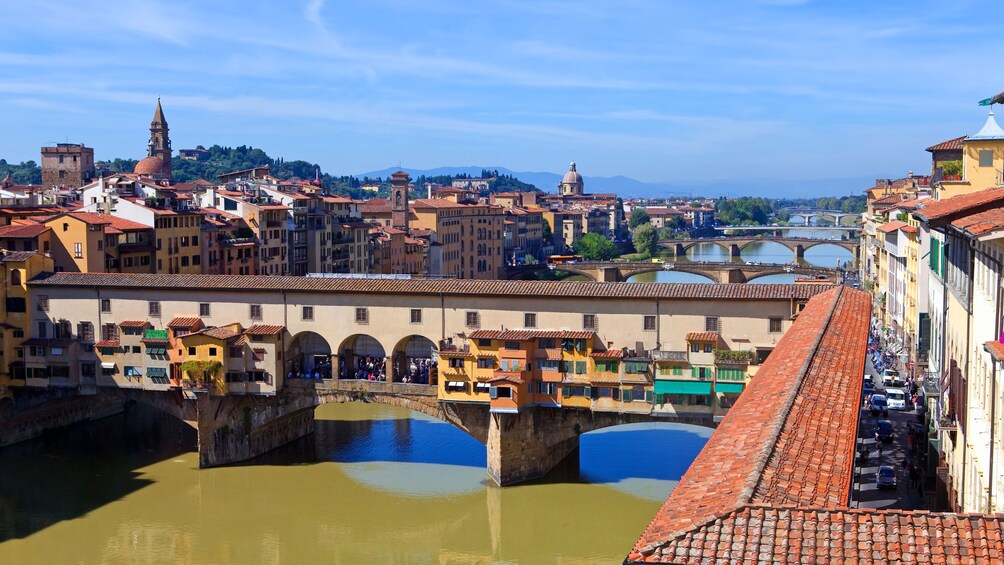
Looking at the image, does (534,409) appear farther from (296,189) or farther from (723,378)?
(296,189)

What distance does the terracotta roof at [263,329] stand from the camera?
3089cm

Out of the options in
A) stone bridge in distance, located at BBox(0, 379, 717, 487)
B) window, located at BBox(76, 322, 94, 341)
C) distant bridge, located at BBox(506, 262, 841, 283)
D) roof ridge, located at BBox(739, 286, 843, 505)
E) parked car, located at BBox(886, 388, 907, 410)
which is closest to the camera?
roof ridge, located at BBox(739, 286, 843, 505)

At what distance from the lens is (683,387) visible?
2794 centimetres

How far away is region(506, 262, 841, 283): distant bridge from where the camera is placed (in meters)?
71.2

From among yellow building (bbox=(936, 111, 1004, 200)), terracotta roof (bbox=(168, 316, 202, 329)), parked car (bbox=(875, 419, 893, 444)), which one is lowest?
parked car (bbox=(875, 419, 893, 444))

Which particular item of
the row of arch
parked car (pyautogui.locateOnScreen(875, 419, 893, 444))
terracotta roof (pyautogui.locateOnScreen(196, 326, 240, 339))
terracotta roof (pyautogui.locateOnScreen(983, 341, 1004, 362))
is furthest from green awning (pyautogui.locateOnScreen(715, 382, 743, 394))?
terracotta roof (pyautogui.locateOnScreen(983, 341, 1004, 362))

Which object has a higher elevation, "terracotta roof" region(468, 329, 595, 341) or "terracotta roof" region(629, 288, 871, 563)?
"terracotta roof" region(629, 288, 871, 563)

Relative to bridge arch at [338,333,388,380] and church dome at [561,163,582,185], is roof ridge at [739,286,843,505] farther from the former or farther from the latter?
church dome at [561,163,582,185]

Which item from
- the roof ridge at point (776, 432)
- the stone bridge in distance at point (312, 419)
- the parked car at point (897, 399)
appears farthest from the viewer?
the parked car at point (897, 399)

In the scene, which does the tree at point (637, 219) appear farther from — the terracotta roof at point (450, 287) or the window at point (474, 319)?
the window at point (474, 319)

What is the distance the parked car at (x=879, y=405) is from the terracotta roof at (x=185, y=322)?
19.7 m

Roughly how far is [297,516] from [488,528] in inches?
183

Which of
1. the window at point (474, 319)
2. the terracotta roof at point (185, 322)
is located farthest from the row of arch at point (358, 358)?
the terracotta roof at point (185, 322)

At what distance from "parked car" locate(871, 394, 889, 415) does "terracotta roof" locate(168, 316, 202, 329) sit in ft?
64.6
